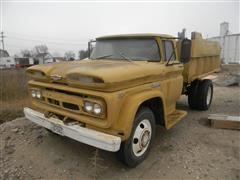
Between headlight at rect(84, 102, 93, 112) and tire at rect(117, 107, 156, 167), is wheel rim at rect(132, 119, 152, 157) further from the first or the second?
headlight at rect(84, 102, 93, 112)

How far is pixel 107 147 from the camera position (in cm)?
286

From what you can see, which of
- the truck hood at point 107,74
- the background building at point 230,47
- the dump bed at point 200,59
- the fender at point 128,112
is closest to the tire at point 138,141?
the fender at point 128,112

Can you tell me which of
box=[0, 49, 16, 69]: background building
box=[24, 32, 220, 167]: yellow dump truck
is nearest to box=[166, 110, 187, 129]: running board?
box=[24, 32, 220, 167]: yellow dump truck

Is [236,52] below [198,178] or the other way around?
the other way around

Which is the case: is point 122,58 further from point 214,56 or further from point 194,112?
point 214,56

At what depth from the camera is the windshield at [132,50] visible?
4238 mm

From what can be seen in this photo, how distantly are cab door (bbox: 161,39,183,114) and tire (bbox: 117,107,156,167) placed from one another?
32.4 inches

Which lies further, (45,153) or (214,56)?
(214,56)

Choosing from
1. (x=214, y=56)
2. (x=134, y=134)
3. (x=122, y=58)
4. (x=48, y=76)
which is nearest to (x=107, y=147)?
(x=134, y=134)

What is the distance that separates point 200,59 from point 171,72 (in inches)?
87.6

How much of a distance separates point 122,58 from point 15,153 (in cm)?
255

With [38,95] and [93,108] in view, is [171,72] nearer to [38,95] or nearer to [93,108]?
[93,108]

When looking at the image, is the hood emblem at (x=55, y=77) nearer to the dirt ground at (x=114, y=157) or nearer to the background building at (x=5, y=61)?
the dirt ground at (x=114, y=157)

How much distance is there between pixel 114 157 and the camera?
3838 mm
